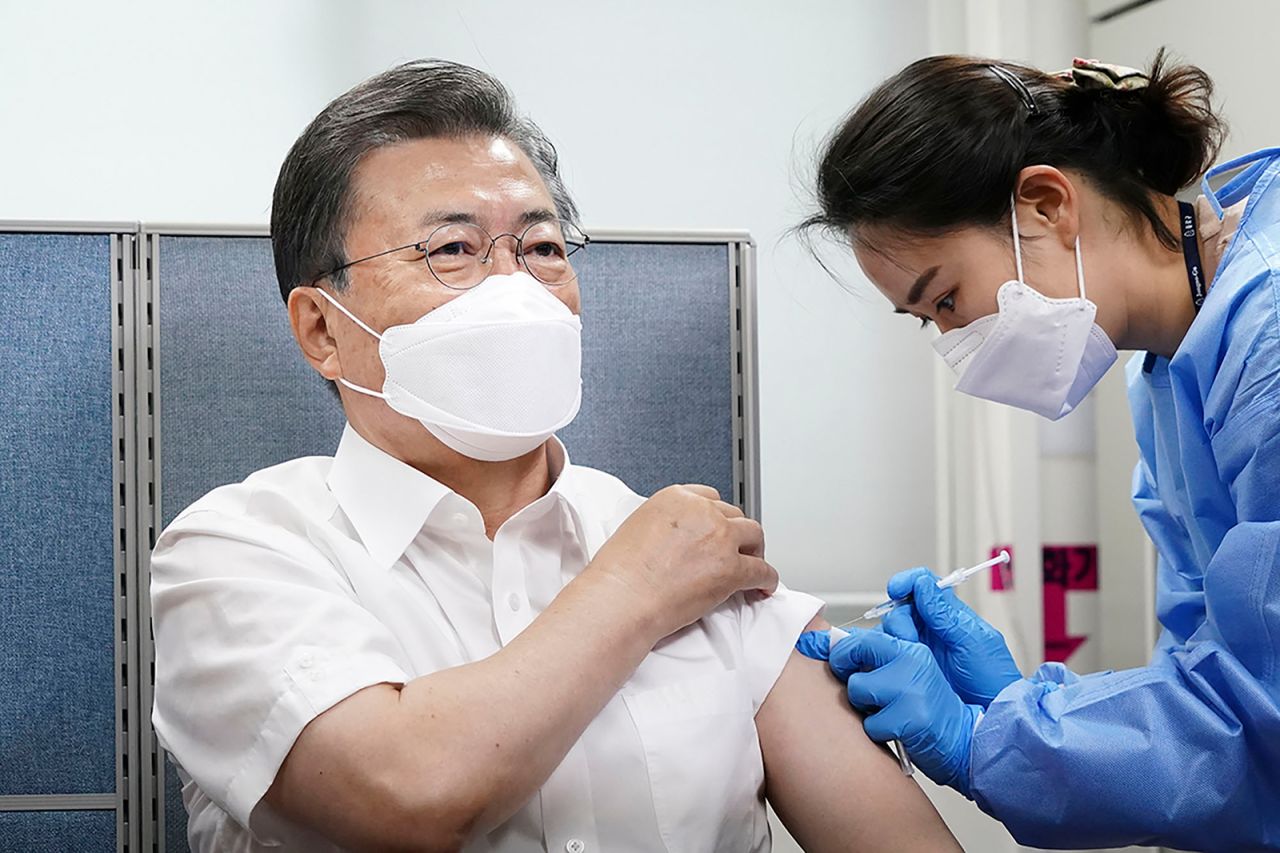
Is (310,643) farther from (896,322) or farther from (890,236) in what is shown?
(896,322)

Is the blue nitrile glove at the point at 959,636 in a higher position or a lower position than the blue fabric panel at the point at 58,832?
higher

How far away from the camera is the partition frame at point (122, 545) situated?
1676 mm

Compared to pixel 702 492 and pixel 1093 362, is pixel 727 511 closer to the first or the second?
pixel 702 492

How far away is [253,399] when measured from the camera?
1.73 m

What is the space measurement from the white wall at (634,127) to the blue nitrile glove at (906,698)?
1.28m

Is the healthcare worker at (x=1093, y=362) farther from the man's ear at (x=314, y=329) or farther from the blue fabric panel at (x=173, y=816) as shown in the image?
the blue fabric panel at (x=173, y=816)

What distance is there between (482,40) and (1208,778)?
1.97m

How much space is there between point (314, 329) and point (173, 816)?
75 centimetres

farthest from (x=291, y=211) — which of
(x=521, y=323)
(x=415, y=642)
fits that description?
(x=415, y=642)

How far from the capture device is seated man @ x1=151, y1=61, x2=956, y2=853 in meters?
1.07

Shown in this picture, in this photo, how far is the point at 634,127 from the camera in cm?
264

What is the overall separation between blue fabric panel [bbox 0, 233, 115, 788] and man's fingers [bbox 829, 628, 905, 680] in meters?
0.97

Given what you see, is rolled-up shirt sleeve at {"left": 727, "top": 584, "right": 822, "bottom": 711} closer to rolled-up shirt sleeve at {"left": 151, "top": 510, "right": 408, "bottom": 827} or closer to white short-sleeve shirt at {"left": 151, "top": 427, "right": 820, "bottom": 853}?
white short-sleeve shirt at {"left": 151, "top": 427, "right": 820, "bottom": 853}

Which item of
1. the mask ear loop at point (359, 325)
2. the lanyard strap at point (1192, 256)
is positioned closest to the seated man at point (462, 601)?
the mask ear loop at point (359, 325)
